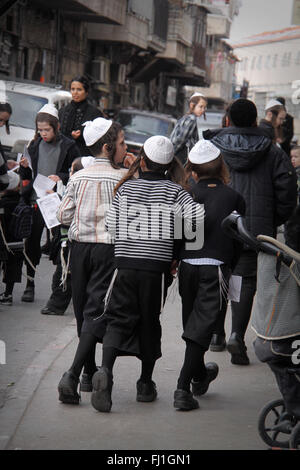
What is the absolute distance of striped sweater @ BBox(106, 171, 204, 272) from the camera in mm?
5953

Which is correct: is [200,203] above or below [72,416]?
above

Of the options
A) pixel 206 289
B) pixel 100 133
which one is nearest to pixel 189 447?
pixel 206 289

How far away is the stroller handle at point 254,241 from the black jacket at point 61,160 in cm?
432

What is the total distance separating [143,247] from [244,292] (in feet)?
5.75

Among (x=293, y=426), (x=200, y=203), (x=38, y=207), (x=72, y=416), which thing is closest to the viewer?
(x=293, y=426)

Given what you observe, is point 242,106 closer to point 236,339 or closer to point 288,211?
point 288,211

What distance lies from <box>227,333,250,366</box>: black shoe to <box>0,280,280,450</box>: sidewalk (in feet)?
0.18

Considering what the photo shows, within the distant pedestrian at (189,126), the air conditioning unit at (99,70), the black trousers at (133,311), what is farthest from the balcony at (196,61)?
the black trousers at (133,311)

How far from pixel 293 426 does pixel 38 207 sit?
16.7 ft

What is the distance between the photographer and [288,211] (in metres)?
7.43

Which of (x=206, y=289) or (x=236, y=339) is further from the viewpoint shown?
(x=236, y=339)

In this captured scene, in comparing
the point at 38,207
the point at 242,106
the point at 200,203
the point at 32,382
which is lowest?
the point at 32,382

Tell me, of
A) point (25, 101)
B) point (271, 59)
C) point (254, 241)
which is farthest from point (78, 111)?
point (271, 59)

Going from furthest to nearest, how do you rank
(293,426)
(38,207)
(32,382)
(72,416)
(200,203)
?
(38,207)
(32,382)
(200,203)
(72,416)
(293,426)
